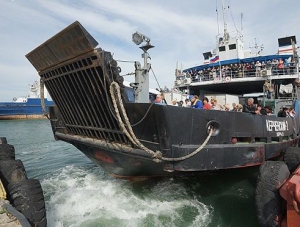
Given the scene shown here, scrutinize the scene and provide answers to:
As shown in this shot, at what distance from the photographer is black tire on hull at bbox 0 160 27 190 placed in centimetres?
478

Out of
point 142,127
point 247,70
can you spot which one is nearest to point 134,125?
point 142,127

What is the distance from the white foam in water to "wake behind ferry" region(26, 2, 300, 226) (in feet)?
1.66

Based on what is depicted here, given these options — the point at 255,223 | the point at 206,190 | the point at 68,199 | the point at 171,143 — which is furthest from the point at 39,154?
the point at 255,223

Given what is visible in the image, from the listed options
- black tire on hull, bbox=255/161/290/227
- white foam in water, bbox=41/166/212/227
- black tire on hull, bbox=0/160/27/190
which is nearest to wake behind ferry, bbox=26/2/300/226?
black tire on hull, bbox=255/161/290/227

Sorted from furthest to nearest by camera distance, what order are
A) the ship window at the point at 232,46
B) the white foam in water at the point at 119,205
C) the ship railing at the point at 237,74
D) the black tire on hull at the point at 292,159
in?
the ship window at the point at 232,46 → the ship railing at the point at 237,74 → the black tire on hull at the point at 292,159 → the white foam in water at the point at 119,205

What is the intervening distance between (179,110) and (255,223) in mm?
2720

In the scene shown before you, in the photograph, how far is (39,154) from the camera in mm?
12297

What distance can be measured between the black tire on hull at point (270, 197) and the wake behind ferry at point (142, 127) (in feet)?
0.05

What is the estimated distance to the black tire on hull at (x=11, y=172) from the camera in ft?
15.7

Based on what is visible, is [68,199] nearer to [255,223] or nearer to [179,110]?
[179,110]

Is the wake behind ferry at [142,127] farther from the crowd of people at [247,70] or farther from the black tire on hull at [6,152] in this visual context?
the crowd of people at [247,70]

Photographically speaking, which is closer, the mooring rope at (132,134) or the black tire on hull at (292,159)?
the mooring rope at (132,134)

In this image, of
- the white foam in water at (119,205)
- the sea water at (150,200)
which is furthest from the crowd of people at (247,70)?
the white foam in water at (119,205)

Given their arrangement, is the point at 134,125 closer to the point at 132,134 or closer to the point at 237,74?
the point at 132,134
